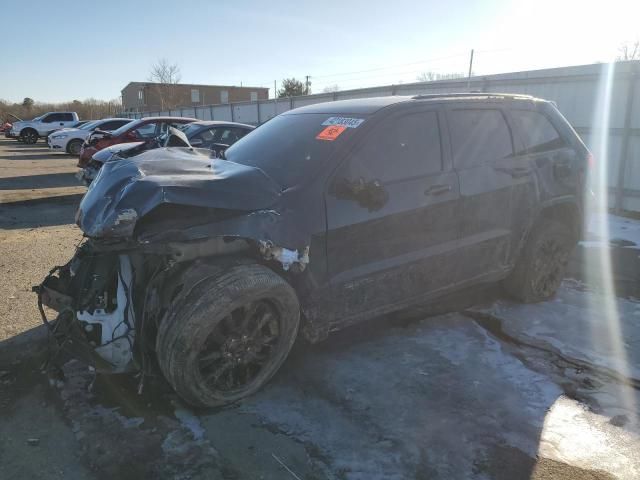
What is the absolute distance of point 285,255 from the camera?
9.64 feet

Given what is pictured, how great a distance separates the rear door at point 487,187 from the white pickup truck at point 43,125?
30.6 m

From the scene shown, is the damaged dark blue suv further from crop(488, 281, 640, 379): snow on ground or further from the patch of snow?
crop(488, 281, 640, 379): snow on ground

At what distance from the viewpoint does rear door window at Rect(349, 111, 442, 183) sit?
335 centimetres

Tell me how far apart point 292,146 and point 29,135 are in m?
32.1

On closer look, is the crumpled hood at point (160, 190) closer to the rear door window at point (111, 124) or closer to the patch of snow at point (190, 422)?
the patch of snow at point (190, 422)

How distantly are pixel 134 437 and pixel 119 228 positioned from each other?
115 cm

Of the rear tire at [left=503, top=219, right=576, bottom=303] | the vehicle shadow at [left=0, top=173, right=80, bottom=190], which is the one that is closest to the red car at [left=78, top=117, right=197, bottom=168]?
the vehicle shadow at [left=0, top=173, right=80, bottom=190]

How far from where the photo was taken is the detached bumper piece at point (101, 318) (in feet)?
9.09

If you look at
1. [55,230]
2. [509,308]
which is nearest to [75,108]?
[55,230]

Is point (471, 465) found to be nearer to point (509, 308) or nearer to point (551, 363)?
point (551, 363)

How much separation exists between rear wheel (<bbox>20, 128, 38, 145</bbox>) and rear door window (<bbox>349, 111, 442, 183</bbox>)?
32.4 meters

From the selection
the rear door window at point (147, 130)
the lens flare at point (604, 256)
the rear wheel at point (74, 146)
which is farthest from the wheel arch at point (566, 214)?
the rear wheel at point (74, 146)

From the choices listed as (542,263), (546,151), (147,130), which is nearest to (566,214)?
(542,263)

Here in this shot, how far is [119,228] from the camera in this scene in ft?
8.70
